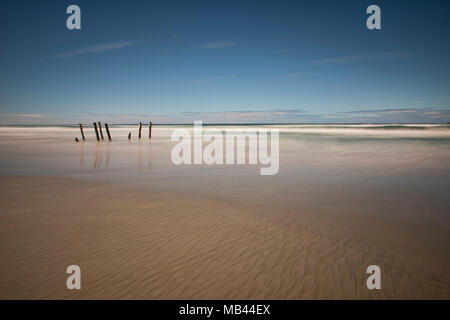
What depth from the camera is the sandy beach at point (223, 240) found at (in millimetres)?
3311

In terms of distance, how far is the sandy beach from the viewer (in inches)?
130

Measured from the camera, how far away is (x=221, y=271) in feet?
11.9

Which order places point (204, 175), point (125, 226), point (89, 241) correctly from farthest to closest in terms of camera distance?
point (204, 175)
point (125, 226)
point (89, 241)

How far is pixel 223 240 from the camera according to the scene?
4.57 meters

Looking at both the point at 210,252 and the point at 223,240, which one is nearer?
the point at 210,252

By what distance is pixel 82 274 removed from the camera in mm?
3541
